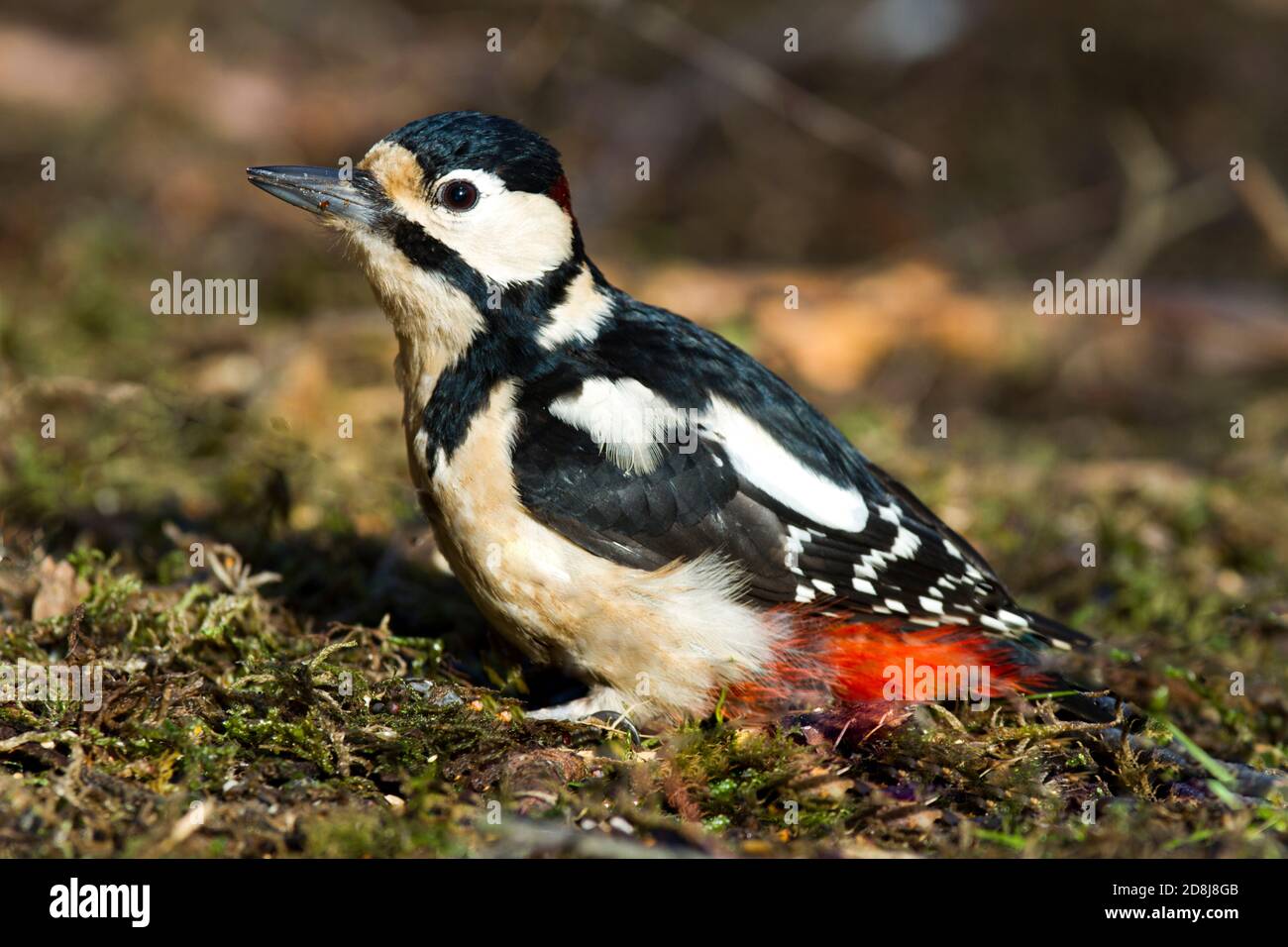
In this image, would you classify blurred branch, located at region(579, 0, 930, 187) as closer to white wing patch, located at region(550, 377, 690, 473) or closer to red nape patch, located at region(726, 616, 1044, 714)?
white wing patch, located at region(550, 377, 690, 473)

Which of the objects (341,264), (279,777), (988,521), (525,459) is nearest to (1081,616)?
(988,521)

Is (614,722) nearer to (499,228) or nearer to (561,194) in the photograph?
(499,228)

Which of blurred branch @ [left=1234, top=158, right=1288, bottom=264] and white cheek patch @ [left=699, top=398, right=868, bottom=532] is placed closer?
white cheek patch @ [left=699, top=398, right=868, bottom=532]

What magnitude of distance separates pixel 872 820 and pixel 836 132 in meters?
5.09

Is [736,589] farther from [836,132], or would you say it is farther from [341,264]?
[341,264]

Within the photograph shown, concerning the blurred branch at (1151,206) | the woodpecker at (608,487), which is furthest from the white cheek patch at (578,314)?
the blurred branch at (1151,206)

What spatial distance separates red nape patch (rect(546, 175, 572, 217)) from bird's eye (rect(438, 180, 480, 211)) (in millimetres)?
239

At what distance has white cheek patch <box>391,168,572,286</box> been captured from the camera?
3588 mm

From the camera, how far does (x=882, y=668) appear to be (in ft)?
12.1

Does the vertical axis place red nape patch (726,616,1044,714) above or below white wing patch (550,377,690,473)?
below

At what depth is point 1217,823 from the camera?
10.2 feet

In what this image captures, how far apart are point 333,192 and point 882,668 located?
1986 millimetres

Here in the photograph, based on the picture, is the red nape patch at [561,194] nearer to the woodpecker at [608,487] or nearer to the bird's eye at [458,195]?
the woodpecker at [608,487]

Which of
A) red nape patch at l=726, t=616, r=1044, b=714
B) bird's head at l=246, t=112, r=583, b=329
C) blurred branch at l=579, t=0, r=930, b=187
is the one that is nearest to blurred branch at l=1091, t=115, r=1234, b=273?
blurred branch at l=579, t=0, r=930, b=187
